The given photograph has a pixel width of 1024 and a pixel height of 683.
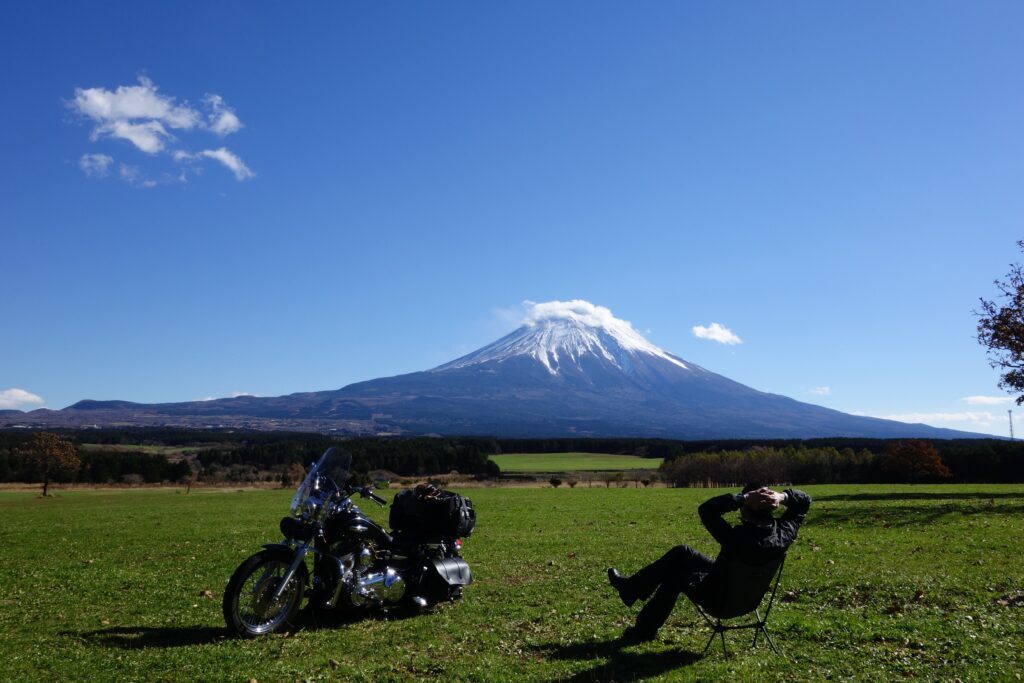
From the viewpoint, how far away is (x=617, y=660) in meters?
5.76

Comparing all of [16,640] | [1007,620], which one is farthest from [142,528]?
[1007,620]

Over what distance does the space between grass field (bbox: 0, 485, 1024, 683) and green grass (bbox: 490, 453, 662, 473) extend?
66.6 meters

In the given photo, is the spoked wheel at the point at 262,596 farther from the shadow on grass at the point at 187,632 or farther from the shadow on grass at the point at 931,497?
the shadow on grass at the point at 931,497

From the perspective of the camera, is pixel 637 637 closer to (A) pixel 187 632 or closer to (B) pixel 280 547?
(B) pixel 280 547

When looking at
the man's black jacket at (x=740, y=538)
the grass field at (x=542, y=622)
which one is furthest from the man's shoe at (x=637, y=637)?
the man's black jacket at (x=740, y=538)

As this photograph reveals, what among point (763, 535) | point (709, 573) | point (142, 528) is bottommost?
point (142, 528)

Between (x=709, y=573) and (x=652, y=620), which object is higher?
(x=709, y=573)

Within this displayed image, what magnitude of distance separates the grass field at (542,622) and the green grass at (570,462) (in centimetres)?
6662

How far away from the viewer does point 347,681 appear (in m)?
5.23

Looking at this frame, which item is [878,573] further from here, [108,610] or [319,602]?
[108,610]

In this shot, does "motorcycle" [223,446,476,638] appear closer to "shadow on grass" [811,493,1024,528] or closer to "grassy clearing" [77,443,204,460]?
"shadow on grass" [811,493,1024,528]

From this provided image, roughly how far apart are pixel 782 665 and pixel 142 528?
18.0 meters

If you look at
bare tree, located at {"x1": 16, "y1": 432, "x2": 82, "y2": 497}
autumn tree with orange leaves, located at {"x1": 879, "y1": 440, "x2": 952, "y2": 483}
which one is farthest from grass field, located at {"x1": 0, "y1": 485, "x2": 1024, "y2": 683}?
autumn tree with orange leaves, located at {"x1": 879, "y1": 440, "x2": 952, "y2": 483}

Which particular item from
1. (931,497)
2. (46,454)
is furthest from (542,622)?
(46,454)
